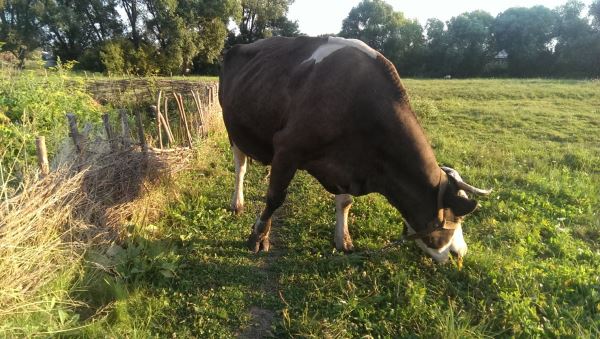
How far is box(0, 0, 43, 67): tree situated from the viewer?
116 ft

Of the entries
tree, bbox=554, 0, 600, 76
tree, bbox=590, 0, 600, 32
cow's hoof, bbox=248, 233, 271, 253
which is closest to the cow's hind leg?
cow's hoof, bbox=248, 233, 271, 253

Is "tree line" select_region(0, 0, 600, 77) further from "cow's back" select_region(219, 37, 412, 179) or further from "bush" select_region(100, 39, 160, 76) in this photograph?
"cow's back" select_region(219, 37, 412, 179)

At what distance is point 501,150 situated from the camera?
879 cm

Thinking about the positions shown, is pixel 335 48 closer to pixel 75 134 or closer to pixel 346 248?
pixel 346 248

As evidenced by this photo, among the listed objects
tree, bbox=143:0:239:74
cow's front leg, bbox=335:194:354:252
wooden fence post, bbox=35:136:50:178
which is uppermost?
tree, bbox=143:0:239:74

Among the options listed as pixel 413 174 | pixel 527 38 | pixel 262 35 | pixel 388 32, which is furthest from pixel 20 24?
pixel 527 38

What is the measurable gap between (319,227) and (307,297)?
4.77 ft

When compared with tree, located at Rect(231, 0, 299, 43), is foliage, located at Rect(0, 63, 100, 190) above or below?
below

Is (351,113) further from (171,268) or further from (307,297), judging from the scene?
(171,268)

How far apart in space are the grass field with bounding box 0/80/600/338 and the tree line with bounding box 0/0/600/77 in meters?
23.8

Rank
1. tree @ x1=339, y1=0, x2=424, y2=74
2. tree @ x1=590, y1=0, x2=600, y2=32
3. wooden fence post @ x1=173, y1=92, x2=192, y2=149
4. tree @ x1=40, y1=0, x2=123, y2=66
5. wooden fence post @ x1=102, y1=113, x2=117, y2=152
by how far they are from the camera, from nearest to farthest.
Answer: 1. wooden fence post @ x1=102, y1=113, x2=117, y2=152
2. wooden fence post @ x1=173, y1=92, x2=192, y2=149
3. tree @ x1=40, y1=0, x2=123, y2=66
4. tree @ x1=590, y1=0, x2=600, y2=32
5. tree @ x1=339, y1=0, x2=424, y2=74

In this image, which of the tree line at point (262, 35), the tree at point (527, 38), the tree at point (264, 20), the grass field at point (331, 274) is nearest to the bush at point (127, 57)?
the tree line at point (262, 35)

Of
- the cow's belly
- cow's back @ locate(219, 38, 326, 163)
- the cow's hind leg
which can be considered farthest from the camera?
the cow's hind leg

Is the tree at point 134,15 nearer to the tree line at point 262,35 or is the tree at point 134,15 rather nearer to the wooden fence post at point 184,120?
the tree line at point 262,35
